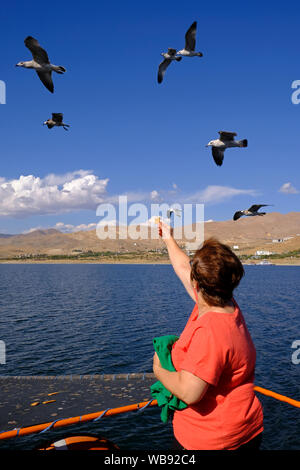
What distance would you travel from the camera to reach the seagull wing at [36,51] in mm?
14234

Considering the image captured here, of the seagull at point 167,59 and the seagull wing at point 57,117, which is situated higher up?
the seagull at point 167,59

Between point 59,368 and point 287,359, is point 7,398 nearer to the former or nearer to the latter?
point 59,368

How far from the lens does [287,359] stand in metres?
26.8

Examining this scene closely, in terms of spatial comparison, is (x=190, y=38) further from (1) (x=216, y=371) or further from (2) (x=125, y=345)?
(2) (x=125, y=345)

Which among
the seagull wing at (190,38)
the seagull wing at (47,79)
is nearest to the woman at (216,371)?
the seagull wing at (47,79)

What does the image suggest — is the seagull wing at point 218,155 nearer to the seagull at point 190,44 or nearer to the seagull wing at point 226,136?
the seagull wing at point 226,136

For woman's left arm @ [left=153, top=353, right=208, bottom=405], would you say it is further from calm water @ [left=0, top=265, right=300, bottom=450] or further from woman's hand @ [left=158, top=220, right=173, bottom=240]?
calm water @ [left=0, top=265, right=300, bottom=450]

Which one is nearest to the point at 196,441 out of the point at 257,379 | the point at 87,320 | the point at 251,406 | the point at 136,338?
the point at 251,406

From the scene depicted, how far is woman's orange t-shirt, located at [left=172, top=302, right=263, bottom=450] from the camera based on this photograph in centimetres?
341

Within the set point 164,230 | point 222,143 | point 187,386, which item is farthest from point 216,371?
point 222,143

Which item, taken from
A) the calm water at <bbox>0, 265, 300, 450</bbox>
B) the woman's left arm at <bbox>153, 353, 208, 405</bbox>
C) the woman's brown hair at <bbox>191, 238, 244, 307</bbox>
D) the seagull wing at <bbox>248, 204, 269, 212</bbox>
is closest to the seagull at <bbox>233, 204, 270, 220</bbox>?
the seagull wing at <bbox>248, 204, 269, 212</bbox>

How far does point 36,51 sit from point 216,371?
48.0ft

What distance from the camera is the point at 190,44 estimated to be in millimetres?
16125

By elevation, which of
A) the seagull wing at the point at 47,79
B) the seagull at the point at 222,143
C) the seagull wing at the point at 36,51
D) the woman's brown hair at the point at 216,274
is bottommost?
the woman's brown hair at the point at 216,274
